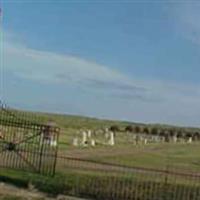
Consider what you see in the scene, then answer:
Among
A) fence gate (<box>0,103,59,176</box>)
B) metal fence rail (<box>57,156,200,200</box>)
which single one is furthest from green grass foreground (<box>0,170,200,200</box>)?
fence gate (<box>0,103,59,176</box>)

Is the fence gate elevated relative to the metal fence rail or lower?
elevated

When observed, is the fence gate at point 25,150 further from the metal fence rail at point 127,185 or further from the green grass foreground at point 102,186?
the metal fence rail at point 127,185

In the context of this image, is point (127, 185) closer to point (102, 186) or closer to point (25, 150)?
point (102, 186)

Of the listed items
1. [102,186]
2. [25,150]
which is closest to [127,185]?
[102,186]

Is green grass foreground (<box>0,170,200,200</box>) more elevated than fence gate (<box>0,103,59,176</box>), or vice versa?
fence gate (<box>0,103,59,176</box>)

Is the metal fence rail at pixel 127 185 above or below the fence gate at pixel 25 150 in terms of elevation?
below

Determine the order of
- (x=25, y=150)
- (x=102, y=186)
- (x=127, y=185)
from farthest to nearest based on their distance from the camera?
(x=25, y=150)
(x=127, y=185)
(x=102, y=186)

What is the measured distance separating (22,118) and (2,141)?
1.57 m

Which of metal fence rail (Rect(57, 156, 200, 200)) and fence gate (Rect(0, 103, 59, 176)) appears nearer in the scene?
metal fence rail (Rect(57, 156, 200, 200))

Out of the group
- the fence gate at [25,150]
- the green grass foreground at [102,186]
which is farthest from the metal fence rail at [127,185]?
the fence gate at [25,150]

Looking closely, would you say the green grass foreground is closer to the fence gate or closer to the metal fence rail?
the metal fence rail

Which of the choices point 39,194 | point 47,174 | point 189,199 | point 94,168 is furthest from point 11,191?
point 94,168

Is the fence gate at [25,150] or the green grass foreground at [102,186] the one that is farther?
the fence gate at [25,150]

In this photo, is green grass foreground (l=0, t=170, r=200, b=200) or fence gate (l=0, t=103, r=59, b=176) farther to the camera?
fence gate (l=0, t=103, r=59, b=176)
